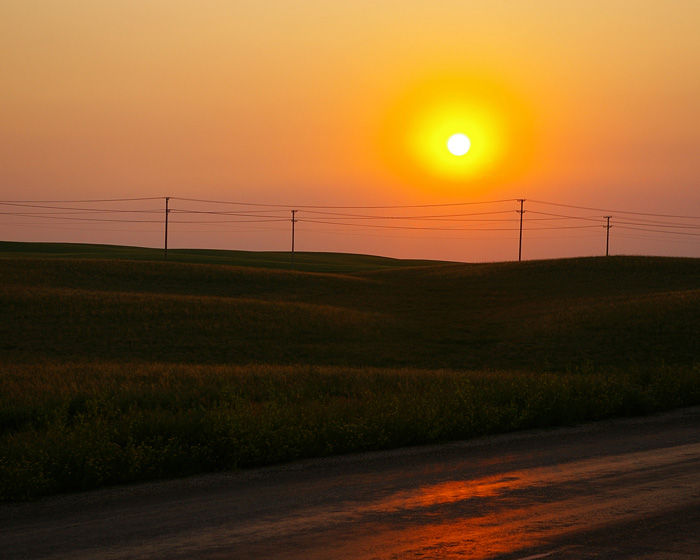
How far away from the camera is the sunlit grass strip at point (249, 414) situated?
11508 mm

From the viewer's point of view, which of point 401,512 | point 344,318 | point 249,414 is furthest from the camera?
point 344,318

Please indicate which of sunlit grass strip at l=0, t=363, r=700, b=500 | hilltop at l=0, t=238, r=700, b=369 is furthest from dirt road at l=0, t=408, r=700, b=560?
hilltop at l=0, t=238, r=700, b=369

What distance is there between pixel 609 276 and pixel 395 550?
225ft

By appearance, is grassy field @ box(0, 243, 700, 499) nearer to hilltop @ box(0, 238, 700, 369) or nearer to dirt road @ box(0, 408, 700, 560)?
hilltop @ box(0, 238, 700, 369)

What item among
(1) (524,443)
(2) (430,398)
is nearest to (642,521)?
(1) (524,443)

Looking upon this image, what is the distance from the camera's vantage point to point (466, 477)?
11.1 metres

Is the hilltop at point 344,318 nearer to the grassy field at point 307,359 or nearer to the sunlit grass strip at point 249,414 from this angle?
the grassy field at point 307,359

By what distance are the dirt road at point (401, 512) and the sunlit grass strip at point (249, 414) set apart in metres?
0.67

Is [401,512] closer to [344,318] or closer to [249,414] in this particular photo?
[249,414]

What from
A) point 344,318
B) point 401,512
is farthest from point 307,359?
point 401,512

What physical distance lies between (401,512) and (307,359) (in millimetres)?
27255

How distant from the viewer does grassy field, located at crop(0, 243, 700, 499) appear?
12914mm

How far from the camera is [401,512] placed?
9.25 meters

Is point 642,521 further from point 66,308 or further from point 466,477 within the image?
point 66,308
